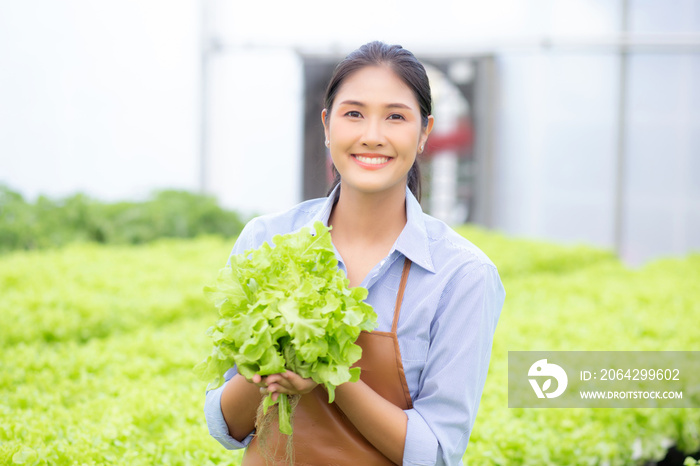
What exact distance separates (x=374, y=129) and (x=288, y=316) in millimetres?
552

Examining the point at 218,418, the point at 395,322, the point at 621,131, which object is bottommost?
the point at 218,418

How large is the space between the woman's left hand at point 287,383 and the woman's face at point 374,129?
0.54 m

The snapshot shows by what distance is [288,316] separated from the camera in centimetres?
136

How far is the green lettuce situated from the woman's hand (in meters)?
0.01

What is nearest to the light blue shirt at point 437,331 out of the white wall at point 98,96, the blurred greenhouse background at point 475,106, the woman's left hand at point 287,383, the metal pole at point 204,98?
the woman's left hand at point 287,383

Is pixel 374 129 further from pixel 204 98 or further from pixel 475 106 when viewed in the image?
pixel 475 106

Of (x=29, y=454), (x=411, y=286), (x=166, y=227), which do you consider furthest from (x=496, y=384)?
(x=166, y=227)

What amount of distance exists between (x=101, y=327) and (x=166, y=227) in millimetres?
3937

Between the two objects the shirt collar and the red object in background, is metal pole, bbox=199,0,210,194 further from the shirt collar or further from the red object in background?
the shirt collar

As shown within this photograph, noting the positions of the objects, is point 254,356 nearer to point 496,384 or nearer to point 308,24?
point 496,384

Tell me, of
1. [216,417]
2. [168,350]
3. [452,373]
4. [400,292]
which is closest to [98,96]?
[168,350]
